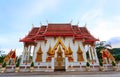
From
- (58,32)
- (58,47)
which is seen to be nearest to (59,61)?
(58,47)

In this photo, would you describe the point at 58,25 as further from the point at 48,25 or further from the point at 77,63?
the point at 77,63

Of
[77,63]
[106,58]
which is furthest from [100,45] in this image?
[77,63]

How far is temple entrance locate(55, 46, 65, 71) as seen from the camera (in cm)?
1827

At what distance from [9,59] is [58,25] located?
9.14 meters

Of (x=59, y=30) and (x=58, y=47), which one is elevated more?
(x=59, y=30)

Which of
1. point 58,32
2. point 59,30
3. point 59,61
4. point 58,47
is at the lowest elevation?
point 59,61

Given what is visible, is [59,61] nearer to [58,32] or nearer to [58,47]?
[58,47]

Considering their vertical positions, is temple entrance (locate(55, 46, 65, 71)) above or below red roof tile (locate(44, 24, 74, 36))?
below

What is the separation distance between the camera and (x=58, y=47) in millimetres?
18469

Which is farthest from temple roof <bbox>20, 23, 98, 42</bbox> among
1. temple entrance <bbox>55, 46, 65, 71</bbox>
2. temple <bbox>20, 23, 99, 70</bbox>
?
temple entrance <bbox>55, 46, 65, 71</bbox>

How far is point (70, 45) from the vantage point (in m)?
20.7

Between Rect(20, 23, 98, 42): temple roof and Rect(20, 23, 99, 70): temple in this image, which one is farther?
Rect(20, 23, 98, 42): temple roof

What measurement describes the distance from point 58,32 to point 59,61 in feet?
15.1

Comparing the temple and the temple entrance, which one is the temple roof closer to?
the temple
